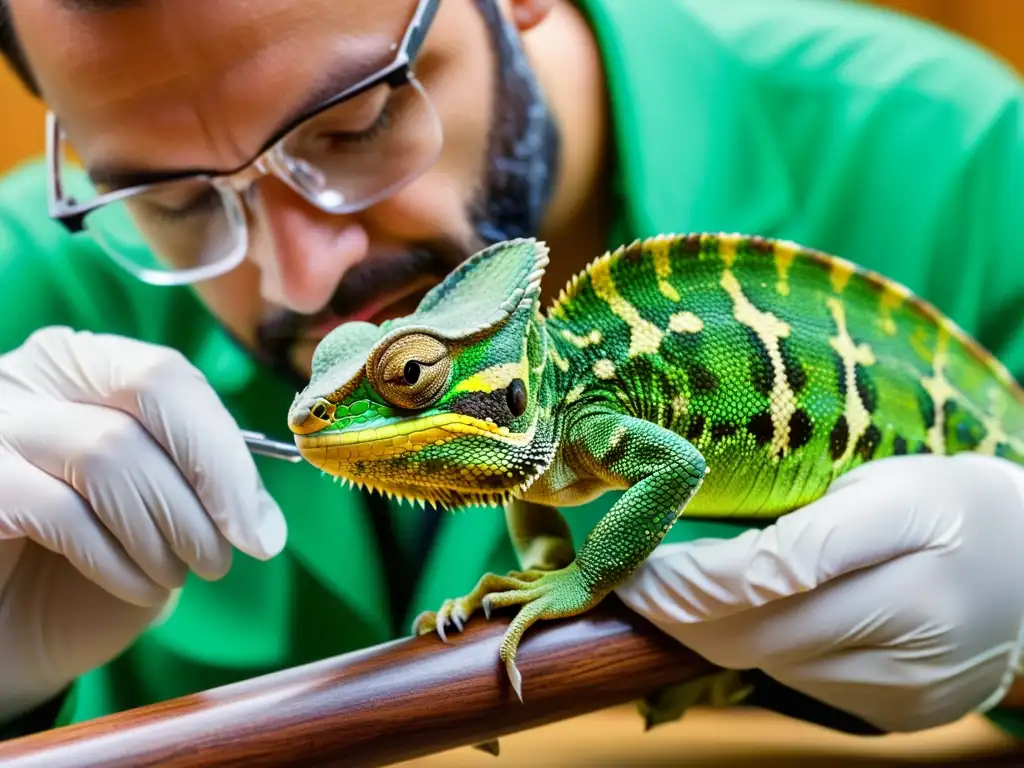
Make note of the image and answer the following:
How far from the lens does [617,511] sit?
2.29ft

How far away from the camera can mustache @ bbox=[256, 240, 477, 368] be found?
3.23 ft

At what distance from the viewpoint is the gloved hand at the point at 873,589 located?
788 mm

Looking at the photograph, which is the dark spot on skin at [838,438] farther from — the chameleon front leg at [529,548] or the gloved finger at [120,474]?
the gloved finger at [120,474]

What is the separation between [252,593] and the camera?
134 cm

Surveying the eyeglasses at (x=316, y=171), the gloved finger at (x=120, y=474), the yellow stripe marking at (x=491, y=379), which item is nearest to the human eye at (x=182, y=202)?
the eyeglasses at (x=316, y=171)

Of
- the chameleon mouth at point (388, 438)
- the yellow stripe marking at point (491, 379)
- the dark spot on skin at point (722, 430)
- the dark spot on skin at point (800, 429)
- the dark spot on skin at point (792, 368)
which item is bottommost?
the dark spot on skin at point (800, 429)

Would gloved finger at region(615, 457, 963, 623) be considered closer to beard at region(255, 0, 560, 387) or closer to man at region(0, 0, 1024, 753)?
man at region(0, 0, 1024, 753)

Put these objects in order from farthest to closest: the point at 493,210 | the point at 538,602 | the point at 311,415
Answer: the point at 493,210 → the point at 538,602 → the point at 311,415

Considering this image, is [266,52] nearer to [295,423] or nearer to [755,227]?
[295,423]

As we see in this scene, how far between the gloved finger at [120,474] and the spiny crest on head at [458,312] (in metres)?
0.26

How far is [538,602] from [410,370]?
22 centimetres

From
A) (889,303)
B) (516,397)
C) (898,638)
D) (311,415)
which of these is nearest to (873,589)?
(898,638)

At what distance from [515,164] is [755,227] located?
30cm

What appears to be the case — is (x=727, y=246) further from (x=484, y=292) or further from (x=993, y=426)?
(x=993, y=426)
